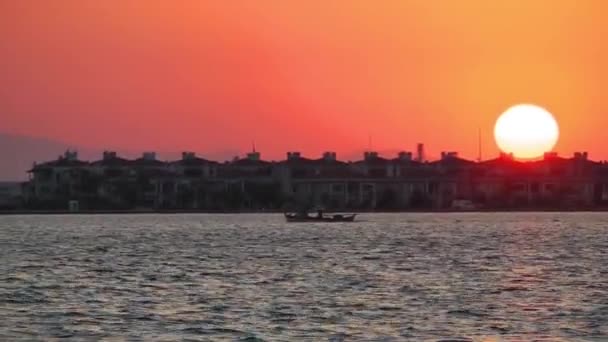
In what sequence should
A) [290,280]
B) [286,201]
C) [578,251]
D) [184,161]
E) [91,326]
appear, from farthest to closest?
[184,161] < [286,201] < [578,251] < [290,280] < [91,326]

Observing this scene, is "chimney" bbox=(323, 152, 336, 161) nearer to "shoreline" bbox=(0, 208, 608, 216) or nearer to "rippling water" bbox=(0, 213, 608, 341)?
"shoreline" bbox=(0, 208, 608, 216)

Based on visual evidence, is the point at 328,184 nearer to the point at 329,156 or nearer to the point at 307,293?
the point at 329,156

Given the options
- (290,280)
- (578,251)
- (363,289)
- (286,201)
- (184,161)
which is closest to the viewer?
(363,289)

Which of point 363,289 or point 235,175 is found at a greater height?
point 235,175

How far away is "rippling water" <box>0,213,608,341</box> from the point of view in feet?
90.7

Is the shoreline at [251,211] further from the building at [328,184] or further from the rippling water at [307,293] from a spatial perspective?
the rippling water at [307,293]

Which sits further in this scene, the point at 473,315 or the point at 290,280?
the point at 290,280

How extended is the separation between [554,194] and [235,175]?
116ft

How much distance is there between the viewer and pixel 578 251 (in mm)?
60125

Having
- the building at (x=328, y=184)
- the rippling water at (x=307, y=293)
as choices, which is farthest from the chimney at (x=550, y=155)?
the rippling water at (x=307, y=293)

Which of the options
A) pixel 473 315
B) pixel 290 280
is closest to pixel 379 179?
pixel 290 280

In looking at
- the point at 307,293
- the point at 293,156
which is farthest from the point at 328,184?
the point at 307,293

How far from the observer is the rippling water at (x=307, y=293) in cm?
2766

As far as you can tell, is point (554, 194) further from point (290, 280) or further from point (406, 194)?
point (290, 280)
